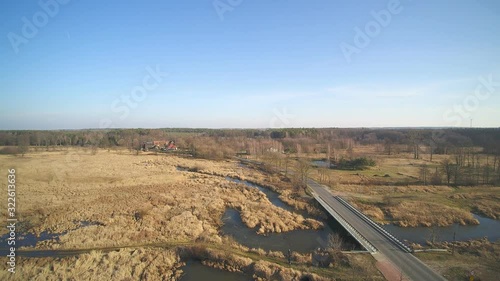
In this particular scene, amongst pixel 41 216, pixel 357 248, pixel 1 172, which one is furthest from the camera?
pixel 1 172

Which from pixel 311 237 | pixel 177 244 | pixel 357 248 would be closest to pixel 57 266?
pixel 177 244

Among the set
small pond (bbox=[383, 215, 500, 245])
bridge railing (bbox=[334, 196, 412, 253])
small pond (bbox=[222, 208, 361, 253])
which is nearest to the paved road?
bridge railing (bbox=[334, 196, 412, 253])

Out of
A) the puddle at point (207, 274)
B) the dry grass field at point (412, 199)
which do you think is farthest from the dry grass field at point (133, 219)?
the dry grass field at point (412, 199)

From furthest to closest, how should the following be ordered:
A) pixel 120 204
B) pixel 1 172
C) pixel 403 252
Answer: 1. pixel 1 172
2. pixel 120 204
3. pixel 403 252

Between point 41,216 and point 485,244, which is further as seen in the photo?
point 41,216

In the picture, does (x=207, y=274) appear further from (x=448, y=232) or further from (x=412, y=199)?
(x=412, y=199)

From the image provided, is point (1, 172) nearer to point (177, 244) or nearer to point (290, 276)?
point (177, 244)

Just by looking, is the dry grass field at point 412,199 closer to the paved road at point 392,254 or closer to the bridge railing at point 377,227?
the bridge railing at point 377,227

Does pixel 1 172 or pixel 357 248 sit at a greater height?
pixel 1 172
